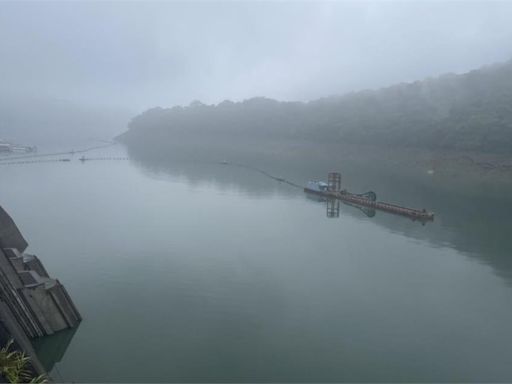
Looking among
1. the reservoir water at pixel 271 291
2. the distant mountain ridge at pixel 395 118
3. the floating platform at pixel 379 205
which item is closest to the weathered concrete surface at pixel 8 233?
the reservoir water at pixel 271 291

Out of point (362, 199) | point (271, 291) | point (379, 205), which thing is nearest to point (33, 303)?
point (271, 291)

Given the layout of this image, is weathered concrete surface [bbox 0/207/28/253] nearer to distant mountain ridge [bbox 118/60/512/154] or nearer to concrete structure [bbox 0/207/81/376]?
concrete structure [bbox 0/207/81/376]

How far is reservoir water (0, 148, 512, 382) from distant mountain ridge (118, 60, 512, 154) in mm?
21611

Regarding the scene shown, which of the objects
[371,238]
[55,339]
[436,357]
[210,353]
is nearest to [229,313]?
[210,353]

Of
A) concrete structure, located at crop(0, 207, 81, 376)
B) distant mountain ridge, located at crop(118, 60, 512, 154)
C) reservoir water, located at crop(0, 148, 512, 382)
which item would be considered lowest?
reservoir water, located at crop(0, 148, 512, 382)

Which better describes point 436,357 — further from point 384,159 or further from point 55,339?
point 384,159

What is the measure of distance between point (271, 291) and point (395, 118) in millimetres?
50036

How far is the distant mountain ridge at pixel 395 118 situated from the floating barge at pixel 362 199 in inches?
818

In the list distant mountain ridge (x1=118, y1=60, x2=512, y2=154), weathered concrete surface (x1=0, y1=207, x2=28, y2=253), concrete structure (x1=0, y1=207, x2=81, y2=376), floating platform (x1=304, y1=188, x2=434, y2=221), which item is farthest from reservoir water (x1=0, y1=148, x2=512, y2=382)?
distant mountain ridge (x1=118, y1=60, x2=512, y2=154)

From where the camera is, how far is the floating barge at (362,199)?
2730 cm

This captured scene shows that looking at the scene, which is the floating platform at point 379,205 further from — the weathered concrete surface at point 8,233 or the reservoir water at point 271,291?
the weathered concrete surface at point 8,233

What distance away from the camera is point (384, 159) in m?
55.9

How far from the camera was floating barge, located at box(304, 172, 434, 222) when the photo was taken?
27.3 metres

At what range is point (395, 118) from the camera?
60.0m
